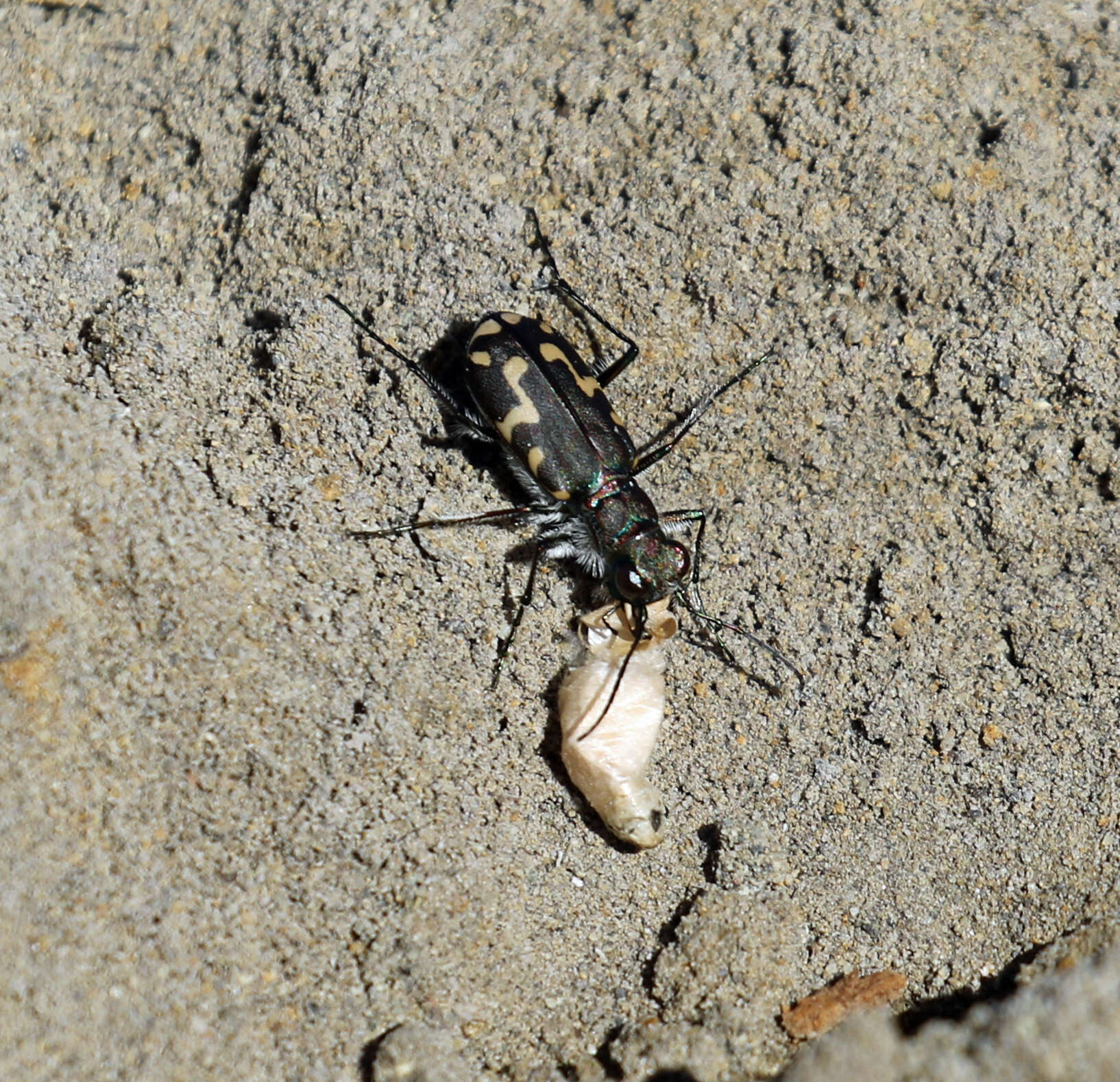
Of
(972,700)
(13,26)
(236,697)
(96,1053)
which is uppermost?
(13,26)

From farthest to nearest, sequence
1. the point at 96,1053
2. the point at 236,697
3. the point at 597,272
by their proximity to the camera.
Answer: the point at 597,272 → the point at 236,697 → the point at 96,1053

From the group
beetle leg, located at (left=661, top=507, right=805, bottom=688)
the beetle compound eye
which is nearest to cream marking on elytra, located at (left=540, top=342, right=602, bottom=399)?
beetle leg, located at (left=661, top=507, right=805, bottom=688)

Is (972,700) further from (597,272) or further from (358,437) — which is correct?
(358,437)

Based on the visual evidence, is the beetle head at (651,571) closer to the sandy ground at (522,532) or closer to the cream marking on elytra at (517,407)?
the sandy ground at (522,532)

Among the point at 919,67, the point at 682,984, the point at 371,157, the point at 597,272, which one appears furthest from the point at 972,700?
the point at 371,157

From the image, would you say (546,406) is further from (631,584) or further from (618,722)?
(618,722)

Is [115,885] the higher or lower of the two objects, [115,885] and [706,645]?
the higher

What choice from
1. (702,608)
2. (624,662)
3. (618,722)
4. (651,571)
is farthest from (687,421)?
(618,722)
